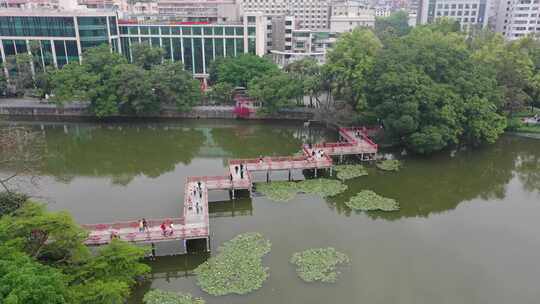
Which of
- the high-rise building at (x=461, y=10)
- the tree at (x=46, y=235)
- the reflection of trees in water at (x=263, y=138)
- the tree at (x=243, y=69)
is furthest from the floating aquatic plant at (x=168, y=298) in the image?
the high-rise building at (x=461, y=10)

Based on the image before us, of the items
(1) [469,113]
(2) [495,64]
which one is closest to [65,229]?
(1) [469,113]

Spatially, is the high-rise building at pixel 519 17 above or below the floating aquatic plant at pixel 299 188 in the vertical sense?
above

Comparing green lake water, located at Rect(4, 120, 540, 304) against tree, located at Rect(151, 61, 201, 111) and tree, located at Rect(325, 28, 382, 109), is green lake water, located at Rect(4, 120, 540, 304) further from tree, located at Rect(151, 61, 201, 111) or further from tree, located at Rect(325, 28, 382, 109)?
tree, located at Rect(325, 28, 382, 109)

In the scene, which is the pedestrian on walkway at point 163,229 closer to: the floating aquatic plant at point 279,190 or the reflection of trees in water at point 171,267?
the reflection of trees in water at point 171,267

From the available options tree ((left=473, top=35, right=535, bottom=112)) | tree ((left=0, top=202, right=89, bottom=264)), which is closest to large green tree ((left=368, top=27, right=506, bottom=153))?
tree ((left=473, top=35, right=535, bottom=112))

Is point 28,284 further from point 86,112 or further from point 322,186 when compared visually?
point 86,112

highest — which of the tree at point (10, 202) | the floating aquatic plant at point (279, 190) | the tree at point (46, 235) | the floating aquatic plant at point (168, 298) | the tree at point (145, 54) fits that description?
the tree at point (145, 54)

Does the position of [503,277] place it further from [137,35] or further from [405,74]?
[137,35]

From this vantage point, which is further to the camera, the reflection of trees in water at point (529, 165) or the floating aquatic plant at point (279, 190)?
the reflection of trees in water at point (529, 165)
